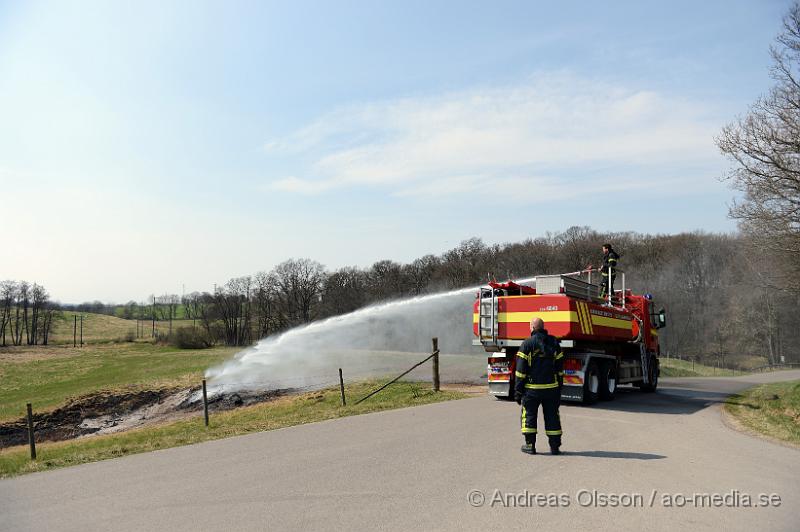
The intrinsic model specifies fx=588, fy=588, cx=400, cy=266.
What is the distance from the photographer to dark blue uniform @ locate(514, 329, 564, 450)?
850 cm

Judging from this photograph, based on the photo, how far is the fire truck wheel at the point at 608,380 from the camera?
15.5 meters

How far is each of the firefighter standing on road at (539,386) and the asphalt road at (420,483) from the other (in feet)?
1.07

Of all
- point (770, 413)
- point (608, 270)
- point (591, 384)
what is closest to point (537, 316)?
point (591, 384)

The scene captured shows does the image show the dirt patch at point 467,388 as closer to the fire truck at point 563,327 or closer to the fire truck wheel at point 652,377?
the fire truck at point 563,327

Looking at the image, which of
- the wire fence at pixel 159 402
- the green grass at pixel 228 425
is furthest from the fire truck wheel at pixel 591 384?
the wire fence at pixel 159 402

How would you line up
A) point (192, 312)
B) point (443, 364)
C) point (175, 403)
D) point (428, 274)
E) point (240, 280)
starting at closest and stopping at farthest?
1. point (175, 403)
2. point (443, 364)
3. point (428, 274)
4. point (240, 280)
5. point (192, 312)

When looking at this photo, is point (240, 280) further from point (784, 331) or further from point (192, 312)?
point (784, 331)

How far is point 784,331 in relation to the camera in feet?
198

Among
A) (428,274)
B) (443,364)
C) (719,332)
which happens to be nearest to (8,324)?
(428,274)

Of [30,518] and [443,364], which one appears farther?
[443,364]

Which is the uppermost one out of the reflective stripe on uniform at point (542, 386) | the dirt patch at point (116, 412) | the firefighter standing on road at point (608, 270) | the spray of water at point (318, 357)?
the firefighter standing on road at point (608, 270)

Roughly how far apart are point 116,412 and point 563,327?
22965 mm

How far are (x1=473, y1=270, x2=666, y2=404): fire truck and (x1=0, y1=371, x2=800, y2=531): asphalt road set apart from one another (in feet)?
9.83

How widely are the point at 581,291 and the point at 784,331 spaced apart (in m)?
57.6
